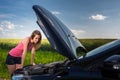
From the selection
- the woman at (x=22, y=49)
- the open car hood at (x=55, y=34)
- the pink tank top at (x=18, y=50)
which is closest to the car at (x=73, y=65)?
the open car hood at (x=55, y=34)

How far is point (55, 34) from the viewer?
6.04 metres

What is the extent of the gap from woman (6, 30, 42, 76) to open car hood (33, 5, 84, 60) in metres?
1.40

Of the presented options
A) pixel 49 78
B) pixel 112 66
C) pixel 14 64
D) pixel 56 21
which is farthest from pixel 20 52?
pixel 112 66

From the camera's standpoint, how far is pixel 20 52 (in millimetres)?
8336

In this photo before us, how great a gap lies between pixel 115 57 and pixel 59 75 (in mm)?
754

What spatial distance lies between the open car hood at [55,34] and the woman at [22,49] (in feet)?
4.60

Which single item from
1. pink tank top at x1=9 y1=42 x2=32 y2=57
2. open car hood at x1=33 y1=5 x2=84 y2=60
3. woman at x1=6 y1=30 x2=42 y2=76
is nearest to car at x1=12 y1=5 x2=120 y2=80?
open car hood at x1=33 y1=5 x2=84 y2=60

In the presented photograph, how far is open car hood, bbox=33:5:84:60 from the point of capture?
5.84 m

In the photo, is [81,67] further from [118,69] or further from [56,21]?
[56,21]

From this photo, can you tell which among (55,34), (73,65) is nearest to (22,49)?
(55,34)

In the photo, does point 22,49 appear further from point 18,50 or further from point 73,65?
point 73,65

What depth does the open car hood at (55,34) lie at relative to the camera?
5840 mm

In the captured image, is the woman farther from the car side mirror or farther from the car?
the car side mirror

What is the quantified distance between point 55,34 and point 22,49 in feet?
7.63
